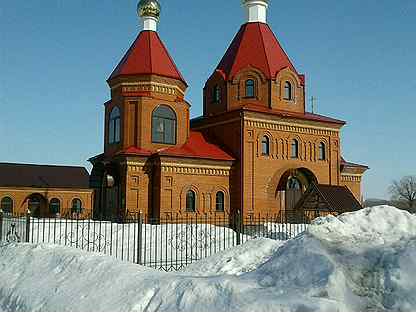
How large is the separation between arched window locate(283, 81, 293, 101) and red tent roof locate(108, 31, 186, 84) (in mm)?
4823

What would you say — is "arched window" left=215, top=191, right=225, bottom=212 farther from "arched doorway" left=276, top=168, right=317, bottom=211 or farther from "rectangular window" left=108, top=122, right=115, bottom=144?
"rectangular window" left=108, top=122, right=115, bottom=144

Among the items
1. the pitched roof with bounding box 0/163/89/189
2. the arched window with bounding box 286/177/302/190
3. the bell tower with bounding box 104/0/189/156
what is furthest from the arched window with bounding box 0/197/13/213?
the arched window with bounding box 286/177/302/190

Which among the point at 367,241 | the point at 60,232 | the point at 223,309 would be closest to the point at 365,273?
the point at 367,241

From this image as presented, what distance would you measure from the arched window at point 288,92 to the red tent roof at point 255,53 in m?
0.82

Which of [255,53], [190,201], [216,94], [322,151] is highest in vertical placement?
[255,53]

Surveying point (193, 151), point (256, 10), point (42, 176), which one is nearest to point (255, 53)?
point (256, 10)

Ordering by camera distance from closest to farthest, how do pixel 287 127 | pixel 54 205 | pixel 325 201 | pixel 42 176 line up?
1. pixel 325 201
2. pixel 287 127
3. pixel 54 205
4. pixel 42 176

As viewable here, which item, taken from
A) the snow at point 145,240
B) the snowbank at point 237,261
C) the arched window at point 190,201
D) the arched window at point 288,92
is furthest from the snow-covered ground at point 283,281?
the arched window at point 288,92

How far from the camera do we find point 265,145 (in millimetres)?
22297

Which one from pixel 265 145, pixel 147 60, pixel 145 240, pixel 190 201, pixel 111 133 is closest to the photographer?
pixel 145 240

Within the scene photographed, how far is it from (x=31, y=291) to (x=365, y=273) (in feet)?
15.7

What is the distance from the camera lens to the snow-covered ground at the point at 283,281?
4594 mm

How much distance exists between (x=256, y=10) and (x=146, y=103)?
8051 millimetres

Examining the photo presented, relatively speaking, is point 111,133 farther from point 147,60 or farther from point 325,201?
point 325,201
